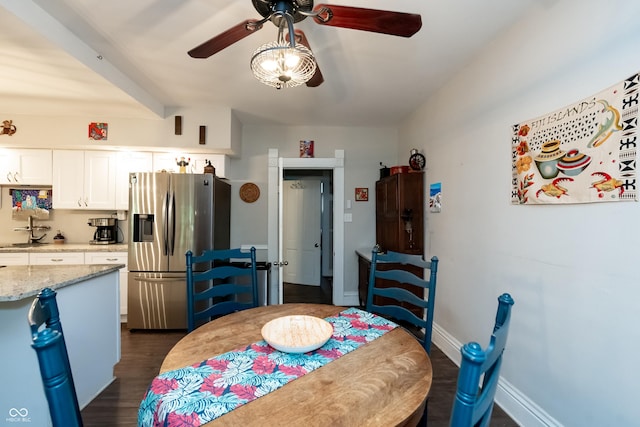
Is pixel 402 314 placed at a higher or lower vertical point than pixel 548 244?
lower

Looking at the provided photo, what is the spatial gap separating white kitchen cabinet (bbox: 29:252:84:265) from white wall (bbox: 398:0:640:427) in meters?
3.89

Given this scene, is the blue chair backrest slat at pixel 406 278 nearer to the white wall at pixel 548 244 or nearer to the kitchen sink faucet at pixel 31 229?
the white wall at pixel 548 244

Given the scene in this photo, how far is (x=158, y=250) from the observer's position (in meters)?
3.09

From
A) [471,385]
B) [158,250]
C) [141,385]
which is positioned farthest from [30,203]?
[471,385]

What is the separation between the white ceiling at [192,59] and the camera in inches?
68.1

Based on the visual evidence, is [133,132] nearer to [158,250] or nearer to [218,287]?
[158,250]

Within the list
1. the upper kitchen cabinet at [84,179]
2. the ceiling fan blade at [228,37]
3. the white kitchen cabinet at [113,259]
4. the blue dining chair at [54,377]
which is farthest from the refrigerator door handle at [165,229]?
the blue dining chair at [54,377]

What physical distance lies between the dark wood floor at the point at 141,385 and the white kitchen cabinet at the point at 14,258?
1275mm

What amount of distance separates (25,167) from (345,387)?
4.39 meters

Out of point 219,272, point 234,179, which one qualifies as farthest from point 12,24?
point 234,179

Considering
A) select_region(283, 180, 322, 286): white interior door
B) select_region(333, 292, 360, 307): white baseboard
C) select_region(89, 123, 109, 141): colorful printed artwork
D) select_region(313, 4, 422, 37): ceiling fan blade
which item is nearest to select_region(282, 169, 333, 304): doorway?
select_region(283, 180, 322, 286): white interior door

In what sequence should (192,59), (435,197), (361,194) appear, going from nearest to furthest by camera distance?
(192,59) → (435,197) → (361,194)

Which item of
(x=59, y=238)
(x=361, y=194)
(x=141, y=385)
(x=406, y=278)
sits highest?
(x=361, y=194)

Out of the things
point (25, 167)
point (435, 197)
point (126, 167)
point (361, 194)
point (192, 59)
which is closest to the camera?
point (192, 59)
